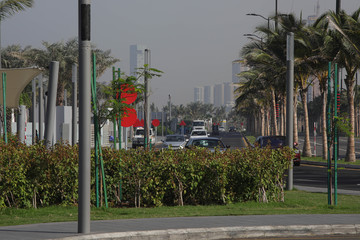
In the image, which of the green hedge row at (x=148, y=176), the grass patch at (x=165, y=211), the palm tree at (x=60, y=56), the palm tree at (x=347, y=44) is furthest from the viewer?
the palm tree at (x=60, y=56)

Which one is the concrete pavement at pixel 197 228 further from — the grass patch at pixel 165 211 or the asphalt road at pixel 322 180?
the asphalt road at pixel 322 180

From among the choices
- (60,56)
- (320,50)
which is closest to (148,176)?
(320,50)

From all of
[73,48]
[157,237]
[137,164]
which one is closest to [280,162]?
[137,164]

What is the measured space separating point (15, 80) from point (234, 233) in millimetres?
9157

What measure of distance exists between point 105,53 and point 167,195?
1973 inches

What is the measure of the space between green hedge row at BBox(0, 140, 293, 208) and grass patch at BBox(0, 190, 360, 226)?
450mm

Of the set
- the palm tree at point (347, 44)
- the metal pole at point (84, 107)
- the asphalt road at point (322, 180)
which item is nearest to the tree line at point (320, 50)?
the palm tree at point (347, 44)

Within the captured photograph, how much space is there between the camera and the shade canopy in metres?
17.0

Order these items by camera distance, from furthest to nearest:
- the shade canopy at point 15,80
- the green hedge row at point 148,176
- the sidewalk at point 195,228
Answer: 1. the shade canopy at point 15,80
2. the green hedge row at point 148,176
3. the sidewalk at point 195,228

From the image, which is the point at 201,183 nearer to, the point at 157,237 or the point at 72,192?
the point at 72,192

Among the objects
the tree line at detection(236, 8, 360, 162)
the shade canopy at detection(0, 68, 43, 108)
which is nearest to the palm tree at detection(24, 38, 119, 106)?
the tree line at detection(236, 8, 360, 162)

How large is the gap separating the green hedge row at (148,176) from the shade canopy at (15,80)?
8.20 ft

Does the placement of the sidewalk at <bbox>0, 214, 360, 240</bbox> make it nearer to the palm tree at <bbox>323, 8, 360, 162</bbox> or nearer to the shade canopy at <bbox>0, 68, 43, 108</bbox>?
the shade canopy at <bbox>0, 68, 43, 108</bbox>

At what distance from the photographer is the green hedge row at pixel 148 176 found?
13742 millimetres
